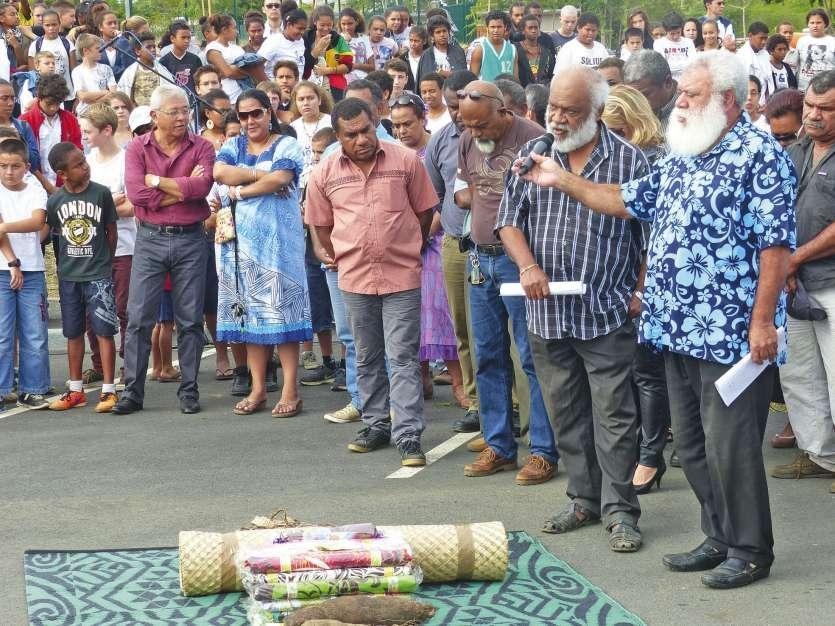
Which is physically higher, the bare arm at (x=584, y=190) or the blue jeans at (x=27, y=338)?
the bare arm at (x=584, y=190)

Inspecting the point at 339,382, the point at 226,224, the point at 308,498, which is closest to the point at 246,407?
the point at 339,382

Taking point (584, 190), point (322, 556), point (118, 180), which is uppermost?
point (584, 190)

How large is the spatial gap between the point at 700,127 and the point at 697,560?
1903 mm

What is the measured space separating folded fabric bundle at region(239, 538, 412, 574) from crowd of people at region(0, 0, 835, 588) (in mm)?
1297

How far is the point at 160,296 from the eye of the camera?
9789 mm

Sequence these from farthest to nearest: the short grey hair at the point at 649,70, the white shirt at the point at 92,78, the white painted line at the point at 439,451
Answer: the white shirt at the point at 92,78, the short grey hair at the point at 649,70, the white painted line at the point at 439,451

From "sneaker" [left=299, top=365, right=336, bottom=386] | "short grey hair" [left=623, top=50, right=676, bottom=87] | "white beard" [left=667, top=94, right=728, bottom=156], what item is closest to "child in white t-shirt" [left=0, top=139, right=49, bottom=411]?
"sneaker" [left=299, top=365, right=336, bottom=386]

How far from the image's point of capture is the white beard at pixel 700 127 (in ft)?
18.5

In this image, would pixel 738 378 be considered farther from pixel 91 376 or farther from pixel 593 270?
pixel 91 376

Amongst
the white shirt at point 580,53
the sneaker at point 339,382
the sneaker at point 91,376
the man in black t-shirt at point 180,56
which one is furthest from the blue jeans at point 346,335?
the white shirt at point 580,53

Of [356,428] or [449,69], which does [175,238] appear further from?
[449,69]

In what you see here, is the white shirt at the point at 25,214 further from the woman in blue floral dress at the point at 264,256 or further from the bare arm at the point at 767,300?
the bare arm at the point at 767,300

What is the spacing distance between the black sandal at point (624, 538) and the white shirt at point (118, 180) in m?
5.33

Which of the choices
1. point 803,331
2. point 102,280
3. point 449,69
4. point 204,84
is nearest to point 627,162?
point 803,331
